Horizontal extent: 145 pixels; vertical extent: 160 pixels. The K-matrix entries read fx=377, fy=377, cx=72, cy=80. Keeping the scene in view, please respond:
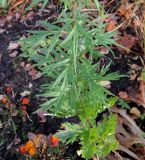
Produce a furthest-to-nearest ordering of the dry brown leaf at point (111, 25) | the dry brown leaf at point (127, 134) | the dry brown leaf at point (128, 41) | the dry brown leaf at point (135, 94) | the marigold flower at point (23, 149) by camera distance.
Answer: the dry brown leaf at point (111, 25) < the dry brown leaf at point (128, 41) < the dry brown leaf at point (135, 94) < the marigold flower at point (23, 149) < the dry brown leaf at point (127, 134)

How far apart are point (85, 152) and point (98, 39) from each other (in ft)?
2.44

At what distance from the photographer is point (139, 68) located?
3332mm

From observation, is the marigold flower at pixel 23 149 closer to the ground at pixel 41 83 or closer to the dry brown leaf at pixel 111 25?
the ground at pixel 41 83

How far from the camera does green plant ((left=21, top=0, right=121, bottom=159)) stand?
5.84 ft

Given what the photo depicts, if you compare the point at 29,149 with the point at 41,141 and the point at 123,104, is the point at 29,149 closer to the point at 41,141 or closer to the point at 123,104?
the point at 41,141

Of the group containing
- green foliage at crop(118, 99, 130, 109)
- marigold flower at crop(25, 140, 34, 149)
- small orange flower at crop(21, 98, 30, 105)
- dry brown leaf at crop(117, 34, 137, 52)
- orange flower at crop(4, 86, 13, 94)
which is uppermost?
dry brown leaf at crop(117, 34, 137, 52)

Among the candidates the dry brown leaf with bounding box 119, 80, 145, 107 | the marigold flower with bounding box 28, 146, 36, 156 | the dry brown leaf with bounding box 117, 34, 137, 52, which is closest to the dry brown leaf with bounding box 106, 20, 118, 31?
the dry brown leaf with bounding box 117, 34, 137, 52

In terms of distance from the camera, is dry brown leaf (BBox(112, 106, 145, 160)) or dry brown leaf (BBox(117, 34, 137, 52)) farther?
dry brown leaf (BBox(117, 34, 137, 52))

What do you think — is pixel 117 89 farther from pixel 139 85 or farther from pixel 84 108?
pixel 84 108

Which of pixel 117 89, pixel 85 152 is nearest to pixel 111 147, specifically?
pixel 85 152

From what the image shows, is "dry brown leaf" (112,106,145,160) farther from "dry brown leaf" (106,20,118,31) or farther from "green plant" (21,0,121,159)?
"dry brown leaf" (106,20,118,31)

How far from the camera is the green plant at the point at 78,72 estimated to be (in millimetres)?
1781

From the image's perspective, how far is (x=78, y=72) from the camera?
2.04 meters

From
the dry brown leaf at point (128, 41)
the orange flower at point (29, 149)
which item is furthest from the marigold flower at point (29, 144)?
the dry brown leaf at point (128, 41)
